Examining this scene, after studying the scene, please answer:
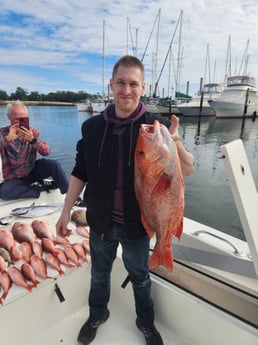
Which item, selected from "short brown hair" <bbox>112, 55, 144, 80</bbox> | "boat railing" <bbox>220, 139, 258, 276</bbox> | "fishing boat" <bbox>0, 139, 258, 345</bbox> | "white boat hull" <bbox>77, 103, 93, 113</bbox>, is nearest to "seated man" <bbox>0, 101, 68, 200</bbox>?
"fishing boat" <bbox>0, 139, 258, 345</bbox>

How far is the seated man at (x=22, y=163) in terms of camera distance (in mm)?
3709

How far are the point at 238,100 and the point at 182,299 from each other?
3571 cm

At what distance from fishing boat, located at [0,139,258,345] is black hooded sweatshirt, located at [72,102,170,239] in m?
0.63

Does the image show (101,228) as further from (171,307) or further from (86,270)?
(171,307)

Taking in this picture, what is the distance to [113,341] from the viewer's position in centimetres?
212

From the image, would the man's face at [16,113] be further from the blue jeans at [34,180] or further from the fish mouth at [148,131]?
the fish mouth at [148,131]

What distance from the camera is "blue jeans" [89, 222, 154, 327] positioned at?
1773mm

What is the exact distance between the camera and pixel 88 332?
2107 millimetres

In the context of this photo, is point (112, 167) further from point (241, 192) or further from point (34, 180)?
point (34, 180)

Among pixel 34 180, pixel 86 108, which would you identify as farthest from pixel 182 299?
pixel 86 108

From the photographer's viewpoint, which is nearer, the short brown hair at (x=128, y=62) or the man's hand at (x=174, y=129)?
the man's hand at (x=174, y=129)

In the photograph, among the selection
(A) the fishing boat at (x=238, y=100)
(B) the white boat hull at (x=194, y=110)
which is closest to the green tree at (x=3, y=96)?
(B) the white boat hull at (x=194, y=110)

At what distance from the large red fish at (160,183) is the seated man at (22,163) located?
2.75 m

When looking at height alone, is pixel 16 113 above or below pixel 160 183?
above
